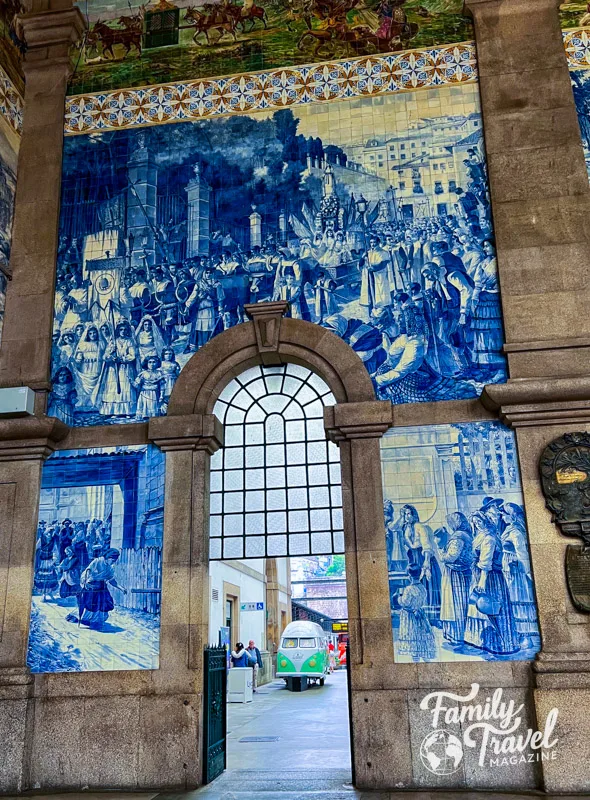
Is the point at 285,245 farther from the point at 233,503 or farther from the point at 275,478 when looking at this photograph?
the point at 233,503

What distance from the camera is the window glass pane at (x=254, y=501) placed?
1042cm

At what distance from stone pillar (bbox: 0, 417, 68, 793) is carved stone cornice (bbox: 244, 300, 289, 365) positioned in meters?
2.90

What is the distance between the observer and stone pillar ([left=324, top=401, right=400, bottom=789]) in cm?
848

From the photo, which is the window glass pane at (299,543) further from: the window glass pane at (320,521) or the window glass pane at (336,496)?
the window glass pane at (336,496)

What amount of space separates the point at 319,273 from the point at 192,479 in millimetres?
3340

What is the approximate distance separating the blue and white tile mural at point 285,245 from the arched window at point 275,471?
1.08m

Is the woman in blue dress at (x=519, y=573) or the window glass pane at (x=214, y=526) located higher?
the window glass pane at (x=214, y=526)

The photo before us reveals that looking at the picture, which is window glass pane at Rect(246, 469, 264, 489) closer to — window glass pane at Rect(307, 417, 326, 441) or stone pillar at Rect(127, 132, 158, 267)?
window glass pane at Rect(307, 417, 326, 441)

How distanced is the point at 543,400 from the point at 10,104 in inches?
357

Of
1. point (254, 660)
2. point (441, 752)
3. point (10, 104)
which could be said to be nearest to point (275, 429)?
point (441, 752)

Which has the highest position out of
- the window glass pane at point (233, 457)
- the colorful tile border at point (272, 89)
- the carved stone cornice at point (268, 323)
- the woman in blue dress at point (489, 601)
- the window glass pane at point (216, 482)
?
the colorful tile border at point (272, 89)

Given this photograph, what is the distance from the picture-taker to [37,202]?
11320 mm

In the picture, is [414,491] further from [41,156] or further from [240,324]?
[41,156]

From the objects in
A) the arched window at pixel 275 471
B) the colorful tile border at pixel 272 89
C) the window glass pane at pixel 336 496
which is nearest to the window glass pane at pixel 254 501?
the arched window at pixel 275 471
